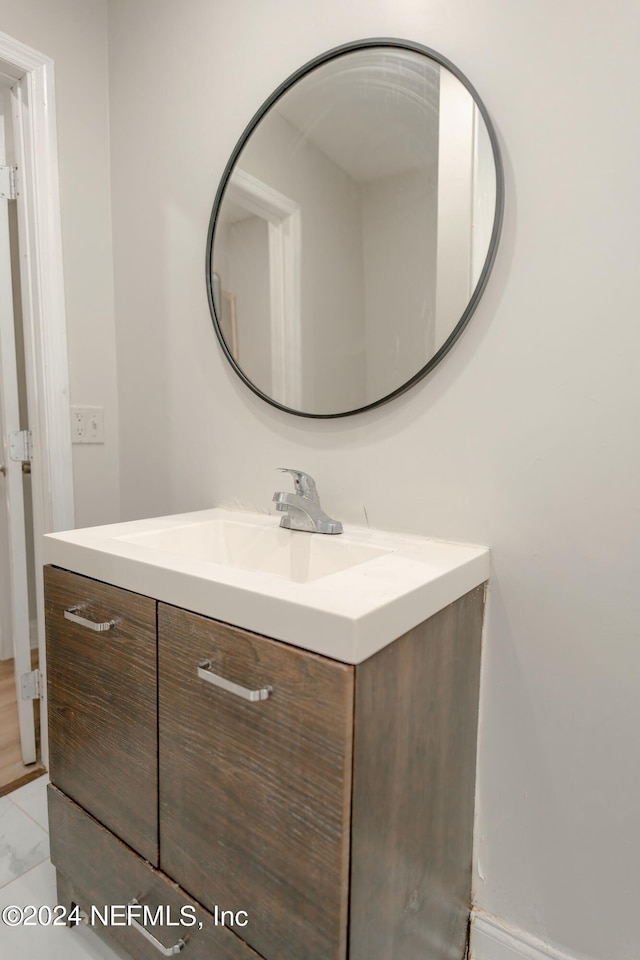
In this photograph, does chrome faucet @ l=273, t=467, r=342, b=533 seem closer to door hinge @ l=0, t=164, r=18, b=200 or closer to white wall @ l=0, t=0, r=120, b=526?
white wall @ l=0, t=0, r=120, b=526

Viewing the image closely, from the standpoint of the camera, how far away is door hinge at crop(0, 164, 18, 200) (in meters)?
1.54

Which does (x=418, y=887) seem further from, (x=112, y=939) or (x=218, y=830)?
(x=112, y=939)

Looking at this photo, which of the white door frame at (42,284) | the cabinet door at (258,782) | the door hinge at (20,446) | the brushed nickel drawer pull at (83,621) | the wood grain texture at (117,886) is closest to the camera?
the cabinet door at (258,782)

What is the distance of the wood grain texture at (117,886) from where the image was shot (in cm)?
87

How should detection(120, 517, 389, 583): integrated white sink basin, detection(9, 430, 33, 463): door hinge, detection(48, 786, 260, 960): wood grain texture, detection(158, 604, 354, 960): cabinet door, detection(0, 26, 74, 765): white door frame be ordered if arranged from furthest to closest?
detection(9, 430, 33, 463): door hinge, detection(0, 26, 74, 765): white door frame, detection(120, 517, 389, 583): integrated white sink basin, detection(48, 786, 260, 960): wood grain texture, detection(158, 604, 354, 960): cabinet door

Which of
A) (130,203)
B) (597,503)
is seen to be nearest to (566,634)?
(597,503)

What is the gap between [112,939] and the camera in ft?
3.54

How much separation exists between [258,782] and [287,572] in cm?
46

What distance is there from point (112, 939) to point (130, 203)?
70.4 inches

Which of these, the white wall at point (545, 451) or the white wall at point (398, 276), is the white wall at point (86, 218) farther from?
the white wall at point (398, 276)

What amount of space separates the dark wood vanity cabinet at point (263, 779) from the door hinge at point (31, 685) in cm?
64

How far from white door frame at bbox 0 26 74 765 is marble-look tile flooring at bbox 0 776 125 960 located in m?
0.38

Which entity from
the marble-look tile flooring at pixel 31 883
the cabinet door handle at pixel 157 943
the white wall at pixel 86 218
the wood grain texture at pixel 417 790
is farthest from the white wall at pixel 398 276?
the marble-look tile flooring at pixel 31 883

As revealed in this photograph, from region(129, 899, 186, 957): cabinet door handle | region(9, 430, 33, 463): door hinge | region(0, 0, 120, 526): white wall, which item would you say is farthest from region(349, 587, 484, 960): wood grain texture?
region(9, 430, 33, 463): door hinge
